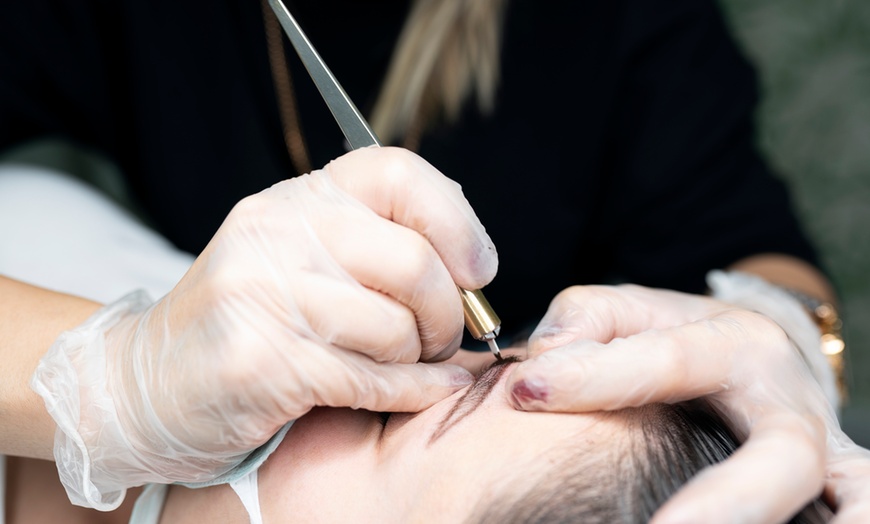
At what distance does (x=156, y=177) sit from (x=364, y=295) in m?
0.96

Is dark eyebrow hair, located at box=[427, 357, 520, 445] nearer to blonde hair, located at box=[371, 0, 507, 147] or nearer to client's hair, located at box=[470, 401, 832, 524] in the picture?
client's hair, located at box=[470, 401, 832, 524]

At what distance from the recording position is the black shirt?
1402 mm

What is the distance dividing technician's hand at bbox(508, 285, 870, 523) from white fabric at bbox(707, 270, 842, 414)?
1.17 feet

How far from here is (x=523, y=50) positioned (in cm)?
147

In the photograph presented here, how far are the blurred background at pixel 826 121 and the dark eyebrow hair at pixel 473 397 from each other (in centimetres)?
147

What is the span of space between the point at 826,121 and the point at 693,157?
0.68 metres

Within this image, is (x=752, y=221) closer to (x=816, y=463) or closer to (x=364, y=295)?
(x=816, y=463)

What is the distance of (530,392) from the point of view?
2.22ft

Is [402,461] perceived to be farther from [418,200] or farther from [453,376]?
[418,200]

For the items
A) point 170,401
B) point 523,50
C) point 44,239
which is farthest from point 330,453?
point 523,50

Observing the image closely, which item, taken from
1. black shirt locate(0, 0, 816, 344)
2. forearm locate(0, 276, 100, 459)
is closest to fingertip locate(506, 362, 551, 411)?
forearm locate(0, 276, 100, 459)

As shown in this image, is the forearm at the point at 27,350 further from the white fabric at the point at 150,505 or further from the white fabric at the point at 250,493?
the white fabric at the point at 250,493

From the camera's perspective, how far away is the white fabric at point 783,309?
112 cm

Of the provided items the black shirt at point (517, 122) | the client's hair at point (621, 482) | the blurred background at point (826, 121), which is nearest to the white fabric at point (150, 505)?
the client's hair at point (621, 482)
